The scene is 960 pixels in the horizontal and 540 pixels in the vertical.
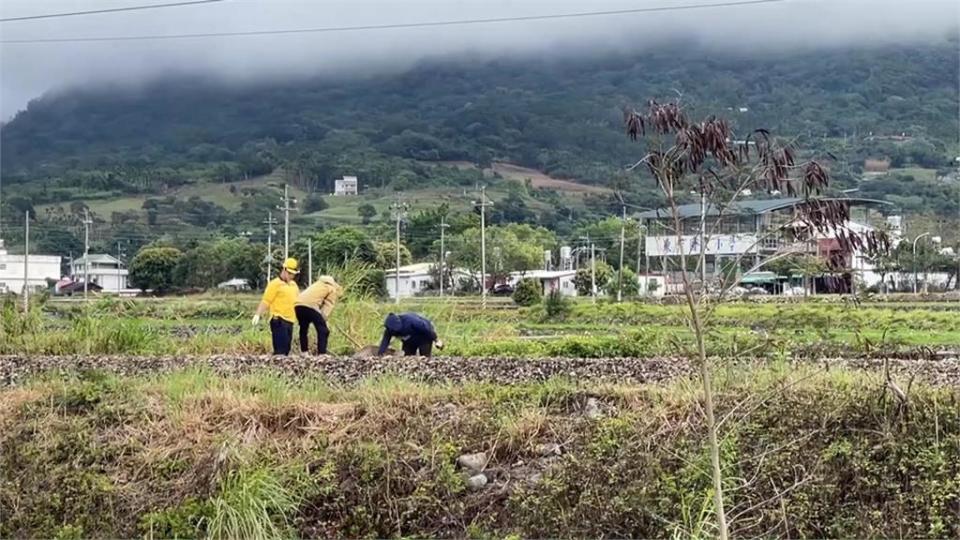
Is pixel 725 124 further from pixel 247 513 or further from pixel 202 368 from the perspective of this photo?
pixel 202 368

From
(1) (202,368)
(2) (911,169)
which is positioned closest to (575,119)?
(2) (911,169)

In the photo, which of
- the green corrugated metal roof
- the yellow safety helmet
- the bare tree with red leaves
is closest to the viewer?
the bare tree with red leaves

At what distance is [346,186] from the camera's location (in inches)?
3740

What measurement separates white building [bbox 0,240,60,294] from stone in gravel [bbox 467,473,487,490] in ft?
141

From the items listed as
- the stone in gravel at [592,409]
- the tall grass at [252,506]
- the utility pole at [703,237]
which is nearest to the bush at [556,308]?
the stone in gravel at [592,409]

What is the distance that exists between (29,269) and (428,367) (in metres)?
48.2

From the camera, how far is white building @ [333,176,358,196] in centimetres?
9425

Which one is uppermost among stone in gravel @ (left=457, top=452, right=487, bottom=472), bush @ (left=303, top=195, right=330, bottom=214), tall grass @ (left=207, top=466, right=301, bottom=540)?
bush @ (left=303, top=195, right=330, bottom=214)

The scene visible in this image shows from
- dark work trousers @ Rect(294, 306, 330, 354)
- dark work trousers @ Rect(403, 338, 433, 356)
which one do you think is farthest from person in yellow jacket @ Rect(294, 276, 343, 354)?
dark work trousers @ Rect(403, 338, 433, 356)

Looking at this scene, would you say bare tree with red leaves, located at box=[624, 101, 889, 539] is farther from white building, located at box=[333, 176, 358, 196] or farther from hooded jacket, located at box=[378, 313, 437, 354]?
white building, located at box=[333, 176, 358, 196]

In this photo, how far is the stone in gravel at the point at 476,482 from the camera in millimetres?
6374

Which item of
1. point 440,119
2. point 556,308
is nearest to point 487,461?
point 556,308

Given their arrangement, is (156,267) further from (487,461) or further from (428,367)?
(487,461)

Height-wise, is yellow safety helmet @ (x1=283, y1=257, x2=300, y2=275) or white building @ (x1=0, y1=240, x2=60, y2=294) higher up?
white building @ (x1=0, y1=240, x2=60, y2=294)
